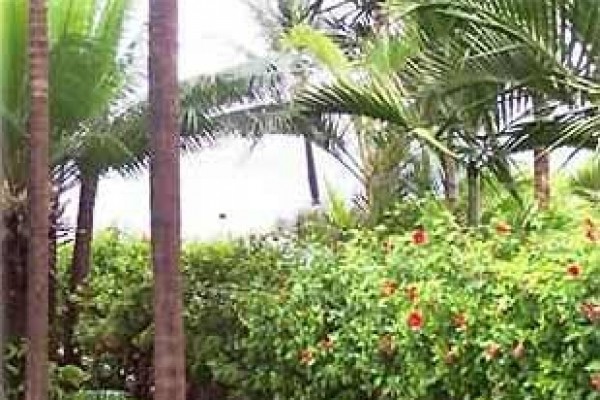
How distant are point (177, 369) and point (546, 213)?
2.41m

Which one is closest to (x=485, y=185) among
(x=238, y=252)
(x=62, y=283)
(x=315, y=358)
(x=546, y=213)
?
(x=546, y=213)

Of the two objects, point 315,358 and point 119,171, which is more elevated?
point 119,171

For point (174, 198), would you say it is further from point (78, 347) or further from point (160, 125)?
point (78, 347)

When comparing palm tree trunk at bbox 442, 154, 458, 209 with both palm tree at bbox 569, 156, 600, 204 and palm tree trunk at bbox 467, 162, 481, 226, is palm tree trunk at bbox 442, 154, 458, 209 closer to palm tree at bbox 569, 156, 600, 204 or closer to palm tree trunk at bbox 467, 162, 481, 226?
palm tree trunk at bbox 467, 162, 481, 226

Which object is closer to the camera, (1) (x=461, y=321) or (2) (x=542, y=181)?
(1) (x=461, y=321)

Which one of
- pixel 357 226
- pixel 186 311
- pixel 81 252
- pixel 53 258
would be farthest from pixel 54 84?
pixel 357 226

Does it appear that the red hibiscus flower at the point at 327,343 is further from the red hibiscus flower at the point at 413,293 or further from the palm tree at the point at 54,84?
the palm tree at the point at 54,84

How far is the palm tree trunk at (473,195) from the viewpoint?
6.73 meters

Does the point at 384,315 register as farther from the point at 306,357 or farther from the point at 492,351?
the point at 492,351

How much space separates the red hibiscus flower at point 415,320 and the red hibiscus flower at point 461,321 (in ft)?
0.73

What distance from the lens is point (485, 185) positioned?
7359mm

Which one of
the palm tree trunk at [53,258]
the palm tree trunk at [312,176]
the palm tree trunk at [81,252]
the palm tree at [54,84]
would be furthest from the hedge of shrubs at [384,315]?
the palm tree trunk at [312,176]

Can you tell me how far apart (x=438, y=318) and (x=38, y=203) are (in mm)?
2185

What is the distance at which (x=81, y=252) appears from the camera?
32.6ft
